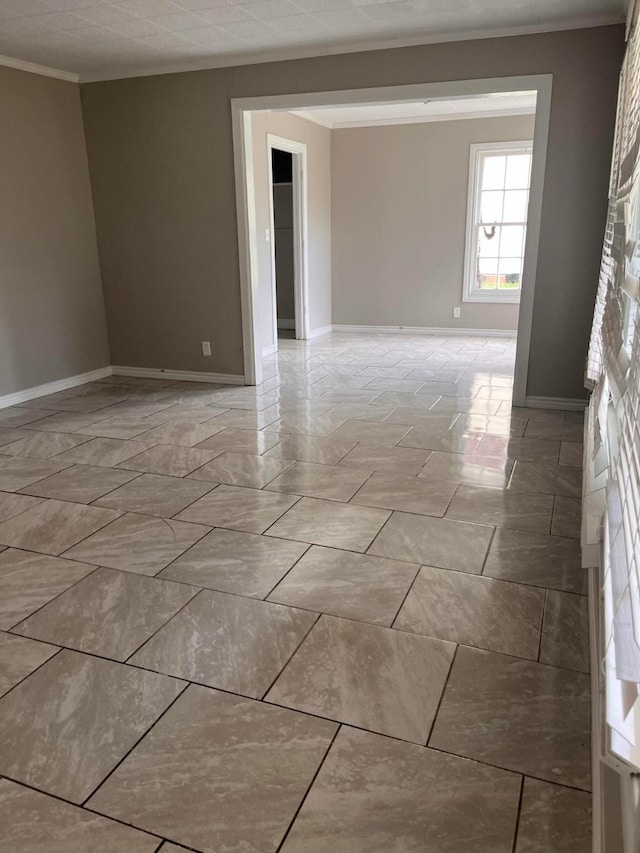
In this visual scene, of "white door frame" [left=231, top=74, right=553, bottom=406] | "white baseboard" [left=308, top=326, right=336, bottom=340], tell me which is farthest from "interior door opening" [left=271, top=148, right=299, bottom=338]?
"white door frame" [left=231, top=74, right=553, bottom=406]

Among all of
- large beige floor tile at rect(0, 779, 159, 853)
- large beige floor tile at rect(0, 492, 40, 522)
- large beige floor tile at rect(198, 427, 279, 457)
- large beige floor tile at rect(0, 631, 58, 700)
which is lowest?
large beige floor tile at rect(0, 779, 159, 853)

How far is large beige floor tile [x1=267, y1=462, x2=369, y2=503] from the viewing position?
3.04 metres

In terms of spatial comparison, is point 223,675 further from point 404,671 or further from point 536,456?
point 536,456

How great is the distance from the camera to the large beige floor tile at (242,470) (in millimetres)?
3207

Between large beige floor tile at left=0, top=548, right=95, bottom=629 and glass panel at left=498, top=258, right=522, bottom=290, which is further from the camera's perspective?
glass panel at left=498, top=258, right=522, bottom=290

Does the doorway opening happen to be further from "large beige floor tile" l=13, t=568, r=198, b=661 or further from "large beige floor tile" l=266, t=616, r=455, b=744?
"large beige floor tile" l=266, t=616, r=455, b=744

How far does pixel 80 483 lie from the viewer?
127 inches

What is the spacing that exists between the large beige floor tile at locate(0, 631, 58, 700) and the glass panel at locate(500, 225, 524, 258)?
22.1 ft

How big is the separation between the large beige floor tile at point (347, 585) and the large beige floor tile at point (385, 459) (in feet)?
3.09

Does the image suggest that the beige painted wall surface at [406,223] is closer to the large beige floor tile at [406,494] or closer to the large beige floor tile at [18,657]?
the large beige floor tile at [406,494]

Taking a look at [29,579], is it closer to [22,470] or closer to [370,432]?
[22,470]

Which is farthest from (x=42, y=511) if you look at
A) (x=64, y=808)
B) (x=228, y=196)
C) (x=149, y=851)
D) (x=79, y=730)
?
(x=228, y=196)

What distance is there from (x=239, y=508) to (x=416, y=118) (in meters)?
5.90

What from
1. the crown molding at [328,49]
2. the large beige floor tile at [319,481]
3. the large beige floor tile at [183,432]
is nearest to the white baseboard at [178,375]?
the large beige floor tile at [183,432]
